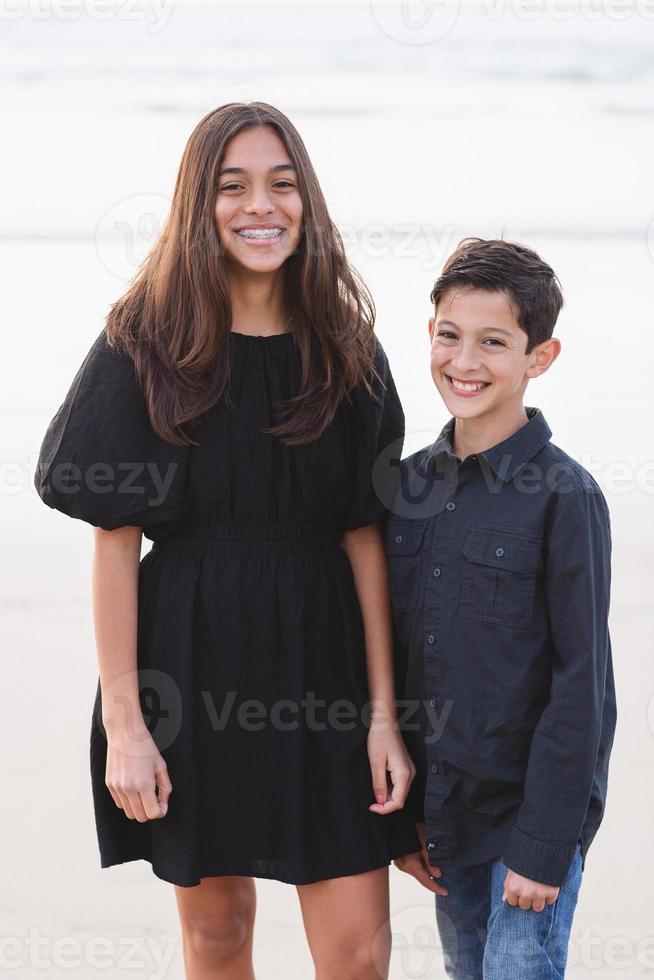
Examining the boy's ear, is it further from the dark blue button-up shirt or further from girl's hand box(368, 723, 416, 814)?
girl's hand box(368, 723, 416, 814)

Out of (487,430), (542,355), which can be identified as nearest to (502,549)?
(487,430)

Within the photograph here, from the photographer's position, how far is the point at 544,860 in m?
1.54

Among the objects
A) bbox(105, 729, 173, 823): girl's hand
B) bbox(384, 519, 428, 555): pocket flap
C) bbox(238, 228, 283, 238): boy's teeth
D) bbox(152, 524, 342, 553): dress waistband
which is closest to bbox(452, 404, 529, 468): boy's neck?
bbox(384, 519, 428, 555): pocket flap

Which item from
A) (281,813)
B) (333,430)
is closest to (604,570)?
(333,430)

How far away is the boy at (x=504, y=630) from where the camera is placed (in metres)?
1.54

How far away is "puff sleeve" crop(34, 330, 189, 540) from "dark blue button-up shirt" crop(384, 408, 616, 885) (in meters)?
0.33

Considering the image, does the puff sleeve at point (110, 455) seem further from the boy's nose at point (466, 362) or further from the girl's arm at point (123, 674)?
the boy's nose at point (466, 362)

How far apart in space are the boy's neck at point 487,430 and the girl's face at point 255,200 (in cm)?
32

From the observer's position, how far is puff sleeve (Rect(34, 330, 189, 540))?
1611 millimetres

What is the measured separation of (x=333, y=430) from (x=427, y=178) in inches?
140

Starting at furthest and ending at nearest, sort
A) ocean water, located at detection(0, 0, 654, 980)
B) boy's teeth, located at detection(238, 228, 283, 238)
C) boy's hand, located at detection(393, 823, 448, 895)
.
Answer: ocean water, located at detection(0, 0, 654, 980), boy's hand, located at detection(393, 823, 448, 895), boy's teeth, located at detection(238, 228, 283, 238)

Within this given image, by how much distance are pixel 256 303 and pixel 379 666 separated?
50 cm

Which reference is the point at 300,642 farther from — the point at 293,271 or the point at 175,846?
the point at 293,271

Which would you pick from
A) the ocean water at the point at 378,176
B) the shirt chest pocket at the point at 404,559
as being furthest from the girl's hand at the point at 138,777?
the ocean water at the point at 378,176
